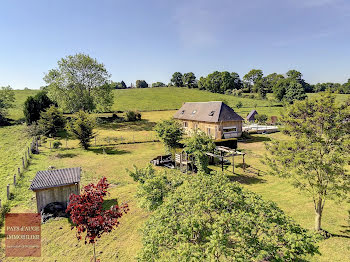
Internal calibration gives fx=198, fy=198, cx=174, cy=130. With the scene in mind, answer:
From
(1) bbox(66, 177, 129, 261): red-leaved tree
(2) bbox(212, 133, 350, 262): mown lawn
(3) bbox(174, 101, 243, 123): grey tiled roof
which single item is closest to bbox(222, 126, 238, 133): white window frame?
(3) bbox(174, 101, 243, 123): grey tiled roof

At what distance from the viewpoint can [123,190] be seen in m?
→ 15.8

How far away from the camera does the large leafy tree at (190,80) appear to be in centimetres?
11605

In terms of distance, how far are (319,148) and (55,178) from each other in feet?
50.2

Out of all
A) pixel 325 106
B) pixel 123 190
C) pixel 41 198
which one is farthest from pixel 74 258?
pixel 325 106

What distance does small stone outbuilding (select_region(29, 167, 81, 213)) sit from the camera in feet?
40.3

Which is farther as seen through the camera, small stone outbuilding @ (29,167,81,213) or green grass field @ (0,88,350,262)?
small stone outbuilding @ (29,167,81,213)

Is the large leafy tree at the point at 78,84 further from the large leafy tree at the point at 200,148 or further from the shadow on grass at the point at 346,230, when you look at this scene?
the shadow on grass at the point at 346,230

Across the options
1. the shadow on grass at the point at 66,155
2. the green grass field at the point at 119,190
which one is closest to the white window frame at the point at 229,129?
the green grass field at the point at 119,190

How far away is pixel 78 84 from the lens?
46469 millimetres

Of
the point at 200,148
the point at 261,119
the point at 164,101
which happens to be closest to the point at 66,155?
the point at 200,148

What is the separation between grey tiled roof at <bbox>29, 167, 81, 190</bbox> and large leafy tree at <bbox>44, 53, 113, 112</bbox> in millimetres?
34982

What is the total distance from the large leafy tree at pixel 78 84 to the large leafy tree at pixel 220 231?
45050mm

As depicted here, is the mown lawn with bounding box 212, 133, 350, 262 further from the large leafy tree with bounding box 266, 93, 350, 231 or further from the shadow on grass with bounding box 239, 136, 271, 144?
the shadow on grass with bounding box 239, 136, 271, 144

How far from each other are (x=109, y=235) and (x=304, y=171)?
1056 centimetres
